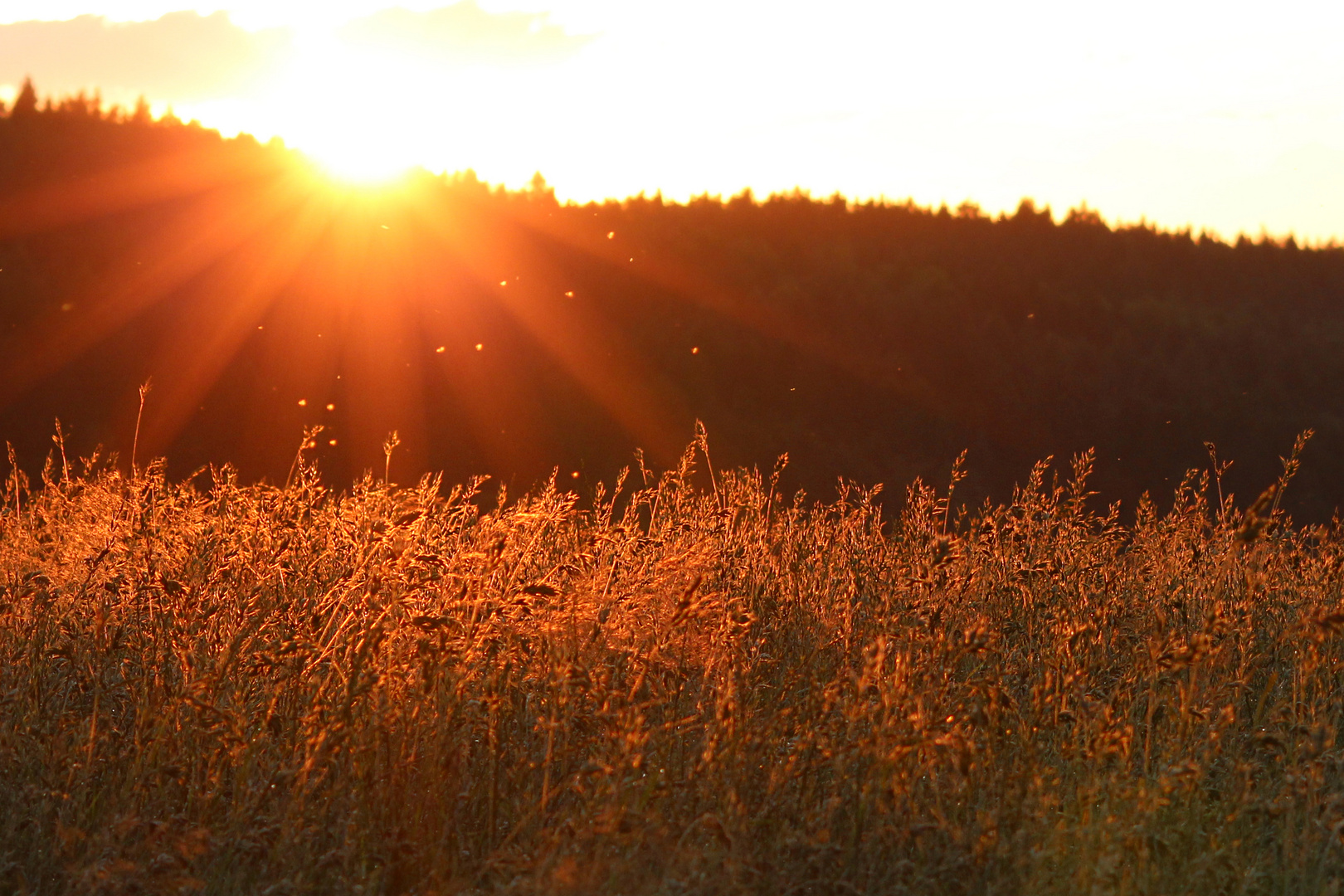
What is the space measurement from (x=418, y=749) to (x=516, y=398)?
22.5 m

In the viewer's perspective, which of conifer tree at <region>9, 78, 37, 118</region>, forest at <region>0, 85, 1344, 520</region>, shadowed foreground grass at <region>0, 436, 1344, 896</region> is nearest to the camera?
shadowed foreground grass at <region>0, 436, 1344, 896</region>

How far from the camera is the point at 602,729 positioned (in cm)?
341

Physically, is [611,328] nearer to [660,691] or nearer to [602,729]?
[660,691]

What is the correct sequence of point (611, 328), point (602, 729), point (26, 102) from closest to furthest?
1. point (602, 729)
2. point (611, 328)
3. point (26, 102)

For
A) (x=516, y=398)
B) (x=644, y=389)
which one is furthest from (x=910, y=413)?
(x=516, y=398)

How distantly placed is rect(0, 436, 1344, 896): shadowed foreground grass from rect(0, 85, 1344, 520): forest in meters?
14.9

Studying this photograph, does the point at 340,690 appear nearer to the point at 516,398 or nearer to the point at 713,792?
the point at 713,792

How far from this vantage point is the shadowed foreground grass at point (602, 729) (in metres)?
2.80

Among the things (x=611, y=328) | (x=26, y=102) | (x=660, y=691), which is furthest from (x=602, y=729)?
(x=26, y=102)

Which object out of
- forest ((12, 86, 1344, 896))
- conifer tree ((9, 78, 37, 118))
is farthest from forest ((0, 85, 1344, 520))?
forest ((12, 86, 1344, 896))

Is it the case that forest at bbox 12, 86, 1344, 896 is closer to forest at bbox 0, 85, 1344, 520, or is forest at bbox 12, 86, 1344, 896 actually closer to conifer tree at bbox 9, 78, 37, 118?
forest at bbox 0, 85, 1344, 520

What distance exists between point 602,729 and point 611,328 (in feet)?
87.2

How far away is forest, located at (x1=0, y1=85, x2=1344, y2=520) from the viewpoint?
2345 cm

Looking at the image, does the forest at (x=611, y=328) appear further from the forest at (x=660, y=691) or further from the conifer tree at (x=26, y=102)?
the forest at (x=660, y=691)
